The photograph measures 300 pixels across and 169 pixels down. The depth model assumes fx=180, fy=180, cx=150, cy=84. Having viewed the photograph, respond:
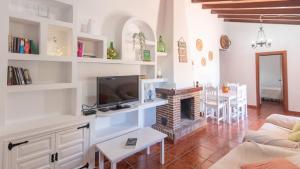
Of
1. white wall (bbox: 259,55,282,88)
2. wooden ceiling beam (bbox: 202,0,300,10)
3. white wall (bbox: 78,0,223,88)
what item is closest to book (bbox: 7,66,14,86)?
white wall (bbox: 78,0,223,88)

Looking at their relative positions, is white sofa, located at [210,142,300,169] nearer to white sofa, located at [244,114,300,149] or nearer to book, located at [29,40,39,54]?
white sofa, located at [244,114,300,149]

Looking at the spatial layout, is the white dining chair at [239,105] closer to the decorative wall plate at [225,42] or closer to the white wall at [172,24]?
the white wall at [172,24]

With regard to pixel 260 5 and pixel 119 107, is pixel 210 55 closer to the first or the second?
pixel 260 5

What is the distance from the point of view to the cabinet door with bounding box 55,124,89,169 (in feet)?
7.07

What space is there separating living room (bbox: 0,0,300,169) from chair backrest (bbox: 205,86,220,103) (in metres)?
0.06

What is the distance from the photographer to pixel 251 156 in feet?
5.63

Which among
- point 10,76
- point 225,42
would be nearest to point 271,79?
point 225,42

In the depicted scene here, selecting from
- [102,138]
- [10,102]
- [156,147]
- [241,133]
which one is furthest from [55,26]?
[241,133]

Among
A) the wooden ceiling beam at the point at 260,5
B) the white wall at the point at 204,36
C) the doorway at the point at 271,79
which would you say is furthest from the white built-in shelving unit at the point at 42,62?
the doorway at the point at 271,79

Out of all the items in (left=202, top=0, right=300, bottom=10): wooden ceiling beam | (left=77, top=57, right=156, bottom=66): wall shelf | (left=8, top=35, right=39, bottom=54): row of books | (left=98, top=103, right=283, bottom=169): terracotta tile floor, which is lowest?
(left=98, top=103, right=283, bottom=169): terracotta tile floor

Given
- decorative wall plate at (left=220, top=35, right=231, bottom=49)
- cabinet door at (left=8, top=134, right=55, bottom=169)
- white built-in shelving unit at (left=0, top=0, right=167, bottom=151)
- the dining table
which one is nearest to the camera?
cabinet door at (left=8, top=134, right=55, bottom=169)

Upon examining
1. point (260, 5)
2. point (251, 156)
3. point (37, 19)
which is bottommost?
point (251, 156)

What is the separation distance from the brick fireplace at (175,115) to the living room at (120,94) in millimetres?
21

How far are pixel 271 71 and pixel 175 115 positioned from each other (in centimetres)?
659
